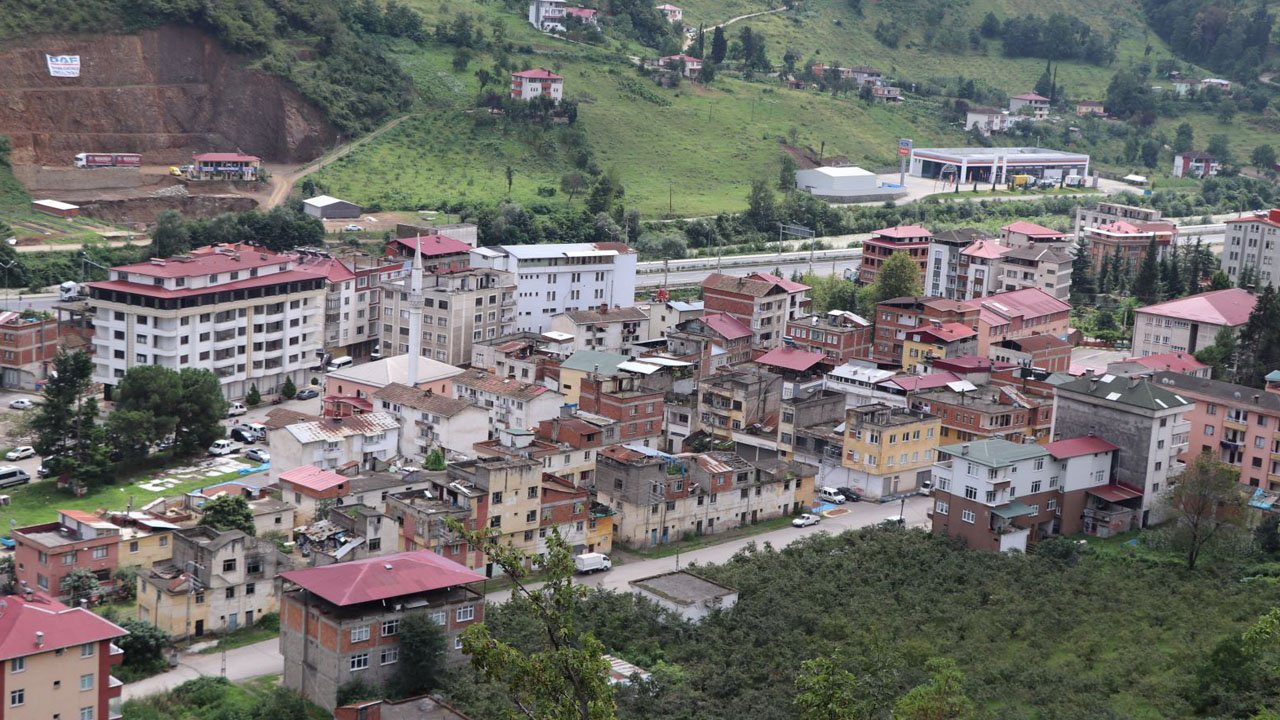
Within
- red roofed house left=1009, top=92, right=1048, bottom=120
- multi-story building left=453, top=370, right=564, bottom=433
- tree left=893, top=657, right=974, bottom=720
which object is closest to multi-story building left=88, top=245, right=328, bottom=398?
multi-story building left=453, top=370, right=564, bottom=433

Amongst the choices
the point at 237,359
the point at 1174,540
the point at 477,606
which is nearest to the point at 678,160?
the point at 237,359

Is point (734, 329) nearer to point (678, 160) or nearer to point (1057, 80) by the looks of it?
point (678, 160)

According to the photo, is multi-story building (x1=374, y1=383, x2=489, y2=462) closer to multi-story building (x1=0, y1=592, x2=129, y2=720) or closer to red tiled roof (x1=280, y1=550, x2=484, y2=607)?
red tiled roof (x1=280, y1=550, x2=484, y2=607)

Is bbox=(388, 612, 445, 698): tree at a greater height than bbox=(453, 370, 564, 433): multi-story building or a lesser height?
lesser

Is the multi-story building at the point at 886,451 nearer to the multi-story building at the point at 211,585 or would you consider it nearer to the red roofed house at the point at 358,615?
the red roofed house at the point at 358,615

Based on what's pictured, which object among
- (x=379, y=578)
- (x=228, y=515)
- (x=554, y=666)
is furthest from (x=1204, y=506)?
(x=554, y=666)

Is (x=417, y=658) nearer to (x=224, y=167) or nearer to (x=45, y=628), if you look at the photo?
(x=45, y=628)
